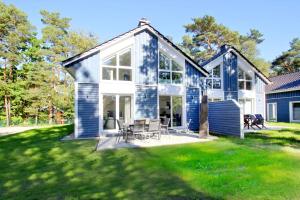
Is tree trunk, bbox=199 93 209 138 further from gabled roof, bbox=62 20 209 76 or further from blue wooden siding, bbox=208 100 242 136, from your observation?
gabled roof, bbox=62 20 209 76

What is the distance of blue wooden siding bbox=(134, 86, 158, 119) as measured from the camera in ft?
42.2

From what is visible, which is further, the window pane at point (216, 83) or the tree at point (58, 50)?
the tree at point (58, 50)

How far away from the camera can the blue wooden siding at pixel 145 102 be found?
12.9 meters

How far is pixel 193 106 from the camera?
14.4 metres

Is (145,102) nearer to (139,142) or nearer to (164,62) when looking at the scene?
(164,62)

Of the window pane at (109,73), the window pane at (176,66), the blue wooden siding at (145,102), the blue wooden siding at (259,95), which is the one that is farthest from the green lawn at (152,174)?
the blue wooden siding at (259,95)

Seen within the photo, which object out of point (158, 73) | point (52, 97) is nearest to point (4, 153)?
point (158, 73)

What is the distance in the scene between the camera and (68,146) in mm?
9180

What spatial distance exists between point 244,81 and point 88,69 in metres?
14.2

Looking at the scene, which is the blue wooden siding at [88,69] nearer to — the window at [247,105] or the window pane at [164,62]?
the window pane at [164,62]

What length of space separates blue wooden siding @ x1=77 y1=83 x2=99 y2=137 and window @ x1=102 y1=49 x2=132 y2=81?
1.13 metres

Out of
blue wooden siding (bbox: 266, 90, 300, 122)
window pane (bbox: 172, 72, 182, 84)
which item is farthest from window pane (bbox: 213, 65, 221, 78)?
blue wooden siding (bbox: 266, 90, 300, 122)

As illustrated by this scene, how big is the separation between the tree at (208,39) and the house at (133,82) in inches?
913

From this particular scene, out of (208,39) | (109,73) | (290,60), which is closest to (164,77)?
(109,73)
